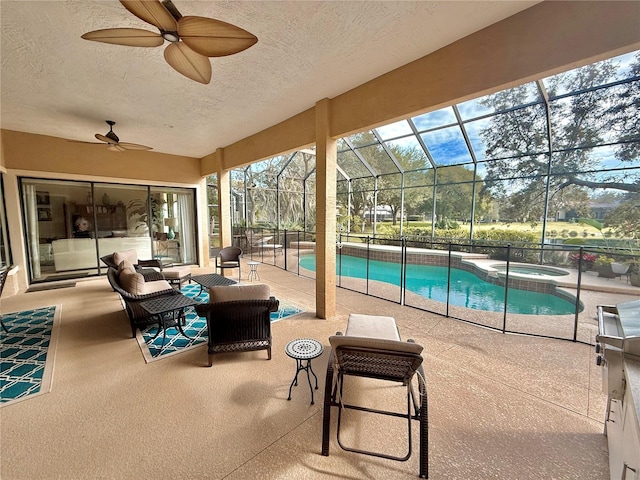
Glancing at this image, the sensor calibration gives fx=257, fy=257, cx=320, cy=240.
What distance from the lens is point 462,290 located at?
712cm

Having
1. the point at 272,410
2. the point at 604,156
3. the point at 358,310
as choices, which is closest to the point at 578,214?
the point at 604,156

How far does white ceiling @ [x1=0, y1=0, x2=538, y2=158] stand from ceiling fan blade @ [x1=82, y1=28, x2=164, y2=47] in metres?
0.55

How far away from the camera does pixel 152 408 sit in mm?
2115

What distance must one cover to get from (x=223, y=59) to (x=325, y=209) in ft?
7.18

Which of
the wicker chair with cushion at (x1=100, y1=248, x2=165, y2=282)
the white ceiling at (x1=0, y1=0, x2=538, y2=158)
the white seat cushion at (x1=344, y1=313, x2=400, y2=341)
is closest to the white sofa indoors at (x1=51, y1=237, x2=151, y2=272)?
the wicker chair with cushion at (x1=100, y1=248, x2=165, y2=282)

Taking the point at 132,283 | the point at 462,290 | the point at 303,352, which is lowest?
the point at 462,290

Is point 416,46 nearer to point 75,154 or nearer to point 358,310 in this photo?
point 358,310

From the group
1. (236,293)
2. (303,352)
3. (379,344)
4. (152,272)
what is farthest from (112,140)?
(379,344)

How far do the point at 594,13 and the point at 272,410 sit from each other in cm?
389

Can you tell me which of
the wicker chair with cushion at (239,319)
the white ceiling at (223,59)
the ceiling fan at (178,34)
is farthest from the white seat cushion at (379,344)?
the white ceiling at (223,59)

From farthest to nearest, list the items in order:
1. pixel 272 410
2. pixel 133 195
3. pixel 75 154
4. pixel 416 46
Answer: pixel 133 195 → pixel 75 154 → pixel 416 46 → pixel 272 410

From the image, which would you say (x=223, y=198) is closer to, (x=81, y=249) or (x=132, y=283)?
(x=81, y=249)

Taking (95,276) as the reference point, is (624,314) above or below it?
above

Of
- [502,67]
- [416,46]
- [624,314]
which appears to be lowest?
[624,314]
